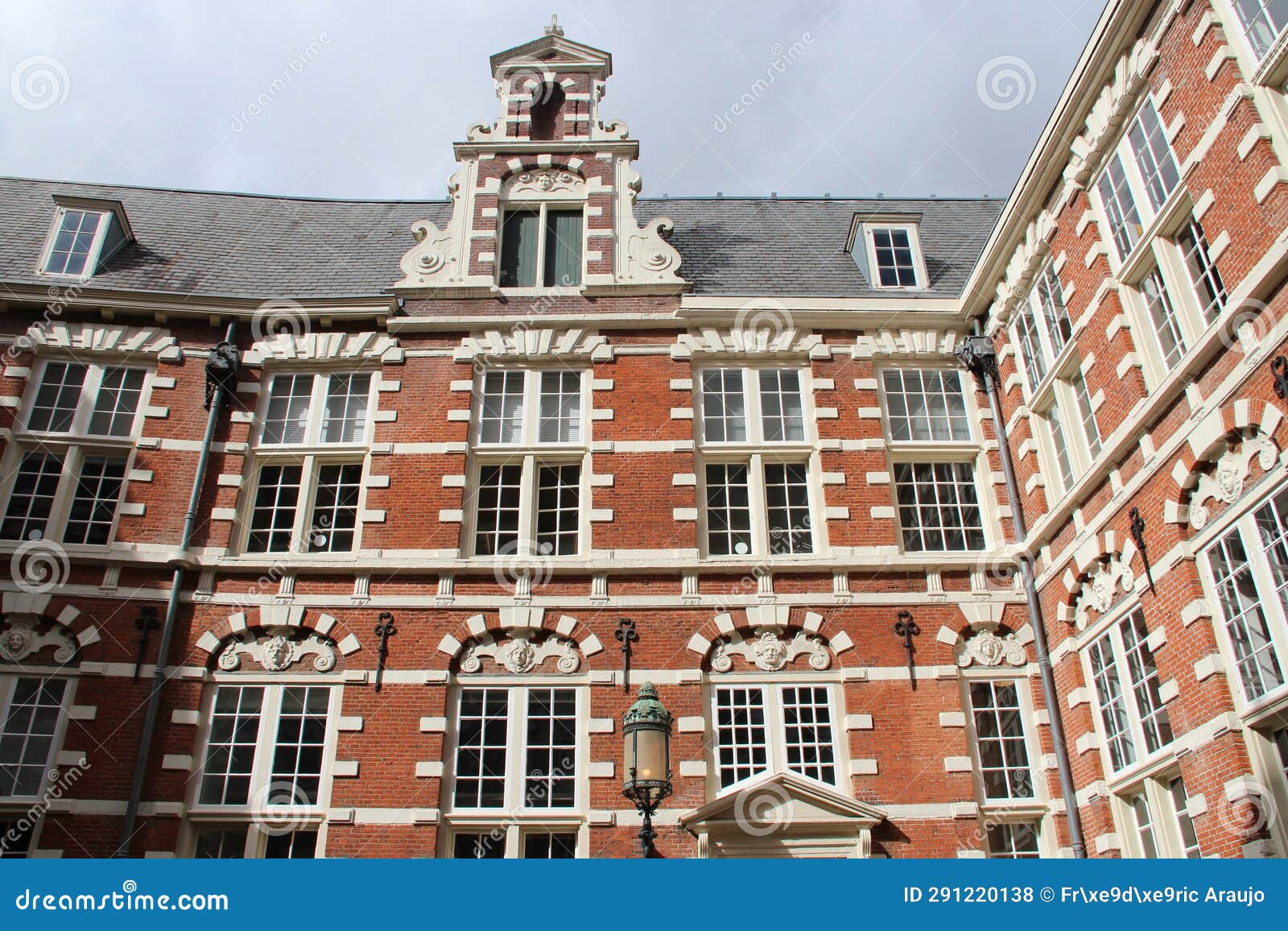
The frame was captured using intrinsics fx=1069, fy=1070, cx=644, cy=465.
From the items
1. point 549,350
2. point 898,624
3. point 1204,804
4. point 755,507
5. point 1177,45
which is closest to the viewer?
point 1204,804

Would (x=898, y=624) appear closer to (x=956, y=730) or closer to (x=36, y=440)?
(x=956, y=730)

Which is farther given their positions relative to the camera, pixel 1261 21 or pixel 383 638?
pixel 383 638

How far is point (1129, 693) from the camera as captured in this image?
11117 millimetres

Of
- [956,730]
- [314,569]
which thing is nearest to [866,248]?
[956,730]

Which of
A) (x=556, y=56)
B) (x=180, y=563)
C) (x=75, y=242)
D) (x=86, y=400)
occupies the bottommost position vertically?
(x=180, y=563)

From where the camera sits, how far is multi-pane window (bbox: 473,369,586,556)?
14.2 m

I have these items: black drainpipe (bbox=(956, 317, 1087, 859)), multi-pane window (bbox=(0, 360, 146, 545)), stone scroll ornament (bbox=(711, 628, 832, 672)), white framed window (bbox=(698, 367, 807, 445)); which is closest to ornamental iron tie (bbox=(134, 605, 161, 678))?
multi-pane window (bbox=(0, 360, 146, 545))

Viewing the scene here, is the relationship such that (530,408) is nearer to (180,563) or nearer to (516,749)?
(516,749)

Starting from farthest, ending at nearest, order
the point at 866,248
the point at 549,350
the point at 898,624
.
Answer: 1. the point at 866,248
2. the point at 549,350
3. the point at 898,624

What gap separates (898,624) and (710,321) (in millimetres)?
5148

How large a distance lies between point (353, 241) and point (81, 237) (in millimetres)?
4118

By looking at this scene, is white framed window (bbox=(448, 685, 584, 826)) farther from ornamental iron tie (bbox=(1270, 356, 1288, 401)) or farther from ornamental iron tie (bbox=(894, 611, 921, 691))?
ornamental iron tie (bbox=(1270, 356, 1288, 401))

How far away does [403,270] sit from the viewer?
16062mm

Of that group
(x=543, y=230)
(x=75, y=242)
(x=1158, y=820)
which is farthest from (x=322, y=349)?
(x=1158, y=820)
